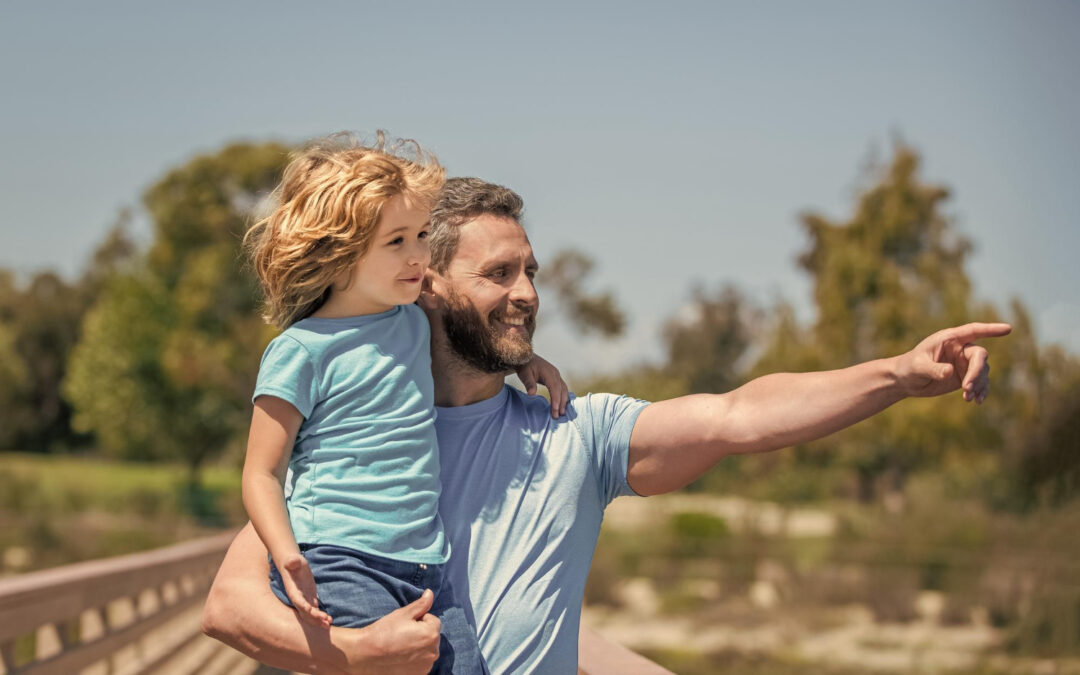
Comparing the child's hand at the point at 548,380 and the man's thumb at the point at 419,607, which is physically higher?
the child's hand at the point at 548,380

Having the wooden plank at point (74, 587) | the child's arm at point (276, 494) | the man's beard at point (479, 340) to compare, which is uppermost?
the man's beard at point (479, 340)

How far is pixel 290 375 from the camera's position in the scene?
6.42 feet

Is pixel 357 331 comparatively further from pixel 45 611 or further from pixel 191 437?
pixel 191 437

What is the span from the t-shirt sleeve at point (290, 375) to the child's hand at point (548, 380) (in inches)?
23.5

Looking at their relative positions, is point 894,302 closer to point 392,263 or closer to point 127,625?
point 127,625

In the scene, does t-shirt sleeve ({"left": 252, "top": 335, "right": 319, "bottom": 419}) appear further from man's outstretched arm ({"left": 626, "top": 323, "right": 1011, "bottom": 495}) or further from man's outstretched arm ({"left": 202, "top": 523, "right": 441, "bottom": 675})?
man's outstretched arm ({"left": 626, "top": 323, "right": 1011, "bottom": 495})

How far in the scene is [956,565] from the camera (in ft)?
53.6

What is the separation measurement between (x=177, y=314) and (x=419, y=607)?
1137 inches

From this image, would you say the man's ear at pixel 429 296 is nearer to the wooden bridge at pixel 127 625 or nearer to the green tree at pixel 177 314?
the wooden bridge at pixel 127 625

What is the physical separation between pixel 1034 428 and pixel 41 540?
14.2m

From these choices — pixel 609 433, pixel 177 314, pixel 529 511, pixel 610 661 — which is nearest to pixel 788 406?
pixel 609 433

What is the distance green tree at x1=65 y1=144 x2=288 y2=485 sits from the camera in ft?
94.4

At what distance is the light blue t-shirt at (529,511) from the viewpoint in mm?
2189

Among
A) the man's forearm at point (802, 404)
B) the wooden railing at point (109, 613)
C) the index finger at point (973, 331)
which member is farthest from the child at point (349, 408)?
the wooden railing at point (109, 613)
